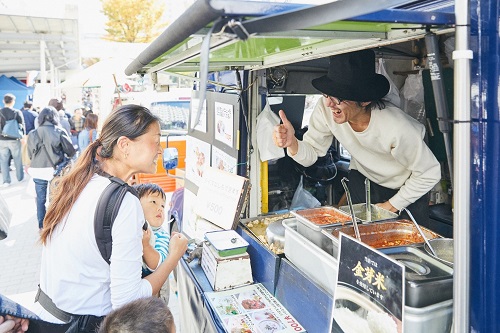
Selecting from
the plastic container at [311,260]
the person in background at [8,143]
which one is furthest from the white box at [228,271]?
the person in background at [8,143]

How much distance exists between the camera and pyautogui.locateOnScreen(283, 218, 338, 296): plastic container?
192 cm

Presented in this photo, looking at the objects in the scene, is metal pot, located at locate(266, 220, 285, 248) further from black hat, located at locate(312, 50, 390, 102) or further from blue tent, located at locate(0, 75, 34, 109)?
blue tent, located at locate(0, 75, 34, 109)

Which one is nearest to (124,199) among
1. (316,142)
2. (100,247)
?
Result: (100,247)

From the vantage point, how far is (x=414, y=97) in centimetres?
373

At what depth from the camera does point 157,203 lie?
3.13m

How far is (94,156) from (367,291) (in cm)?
146

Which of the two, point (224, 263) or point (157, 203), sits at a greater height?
point (157, 203)

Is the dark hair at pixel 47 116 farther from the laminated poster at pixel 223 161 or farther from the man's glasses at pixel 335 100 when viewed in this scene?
the man's glasses at pixel 335 100

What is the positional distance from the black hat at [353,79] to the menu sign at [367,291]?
4.07ft

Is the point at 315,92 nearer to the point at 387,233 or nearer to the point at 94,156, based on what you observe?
the point at 387,233

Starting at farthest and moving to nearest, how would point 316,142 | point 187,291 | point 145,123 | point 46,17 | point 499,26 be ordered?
1. point 46,17
2. point 316,142
3. point 187,291
4. point 145,123
5. point 499,26

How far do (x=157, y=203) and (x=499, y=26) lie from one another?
2.50 meters

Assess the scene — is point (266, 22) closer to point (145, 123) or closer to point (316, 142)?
point (145, 123)

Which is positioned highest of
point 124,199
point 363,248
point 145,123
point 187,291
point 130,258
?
point 145,123
